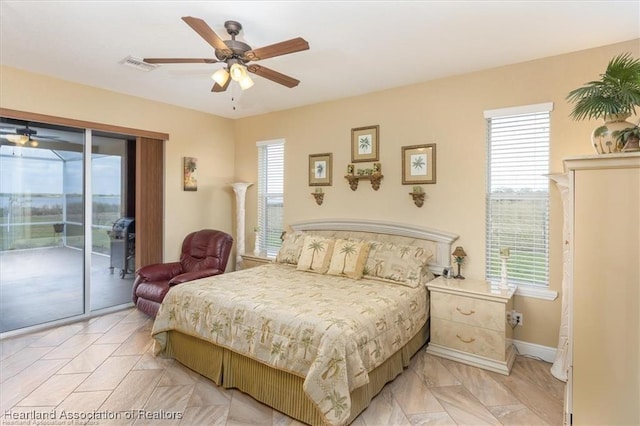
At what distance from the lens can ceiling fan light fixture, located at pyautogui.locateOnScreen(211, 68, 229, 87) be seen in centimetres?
243

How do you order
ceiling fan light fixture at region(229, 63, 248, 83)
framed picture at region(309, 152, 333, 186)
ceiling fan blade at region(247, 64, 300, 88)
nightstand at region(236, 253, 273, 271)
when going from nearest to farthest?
ceiling fan light fixture at region(229, 63, 248, 83)
ceiling fan blade at region(247, 64, 300, 88)
framed picture at region(309, 152, 333, 186)
nightstand at region(236, 253, 273, 271)

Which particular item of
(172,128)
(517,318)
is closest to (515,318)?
(517,318)

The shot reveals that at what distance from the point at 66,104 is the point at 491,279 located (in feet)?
16.1

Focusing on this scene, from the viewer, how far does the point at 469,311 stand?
2.98 m

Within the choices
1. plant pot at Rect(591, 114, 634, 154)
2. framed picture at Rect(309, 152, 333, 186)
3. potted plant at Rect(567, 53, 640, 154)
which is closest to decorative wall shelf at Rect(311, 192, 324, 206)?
framed picture at Rect(309, 152, 333, 186)

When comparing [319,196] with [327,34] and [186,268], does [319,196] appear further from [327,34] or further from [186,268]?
[327,34]

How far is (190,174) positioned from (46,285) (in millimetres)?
2172

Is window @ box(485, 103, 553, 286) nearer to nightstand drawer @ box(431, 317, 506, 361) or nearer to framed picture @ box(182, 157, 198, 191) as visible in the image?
nightstand drawer @ box(431, 317, 506, 361)

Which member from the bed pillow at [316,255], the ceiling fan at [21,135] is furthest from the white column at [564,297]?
the ceiling fan at [21,135]

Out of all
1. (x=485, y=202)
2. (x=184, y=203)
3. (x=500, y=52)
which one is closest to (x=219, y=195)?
(x=184, y=203)

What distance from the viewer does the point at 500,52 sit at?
2963mm

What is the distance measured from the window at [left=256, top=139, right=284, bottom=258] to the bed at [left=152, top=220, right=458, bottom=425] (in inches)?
51.5

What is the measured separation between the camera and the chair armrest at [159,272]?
402cm

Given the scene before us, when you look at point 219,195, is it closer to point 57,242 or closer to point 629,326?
point 57,242
